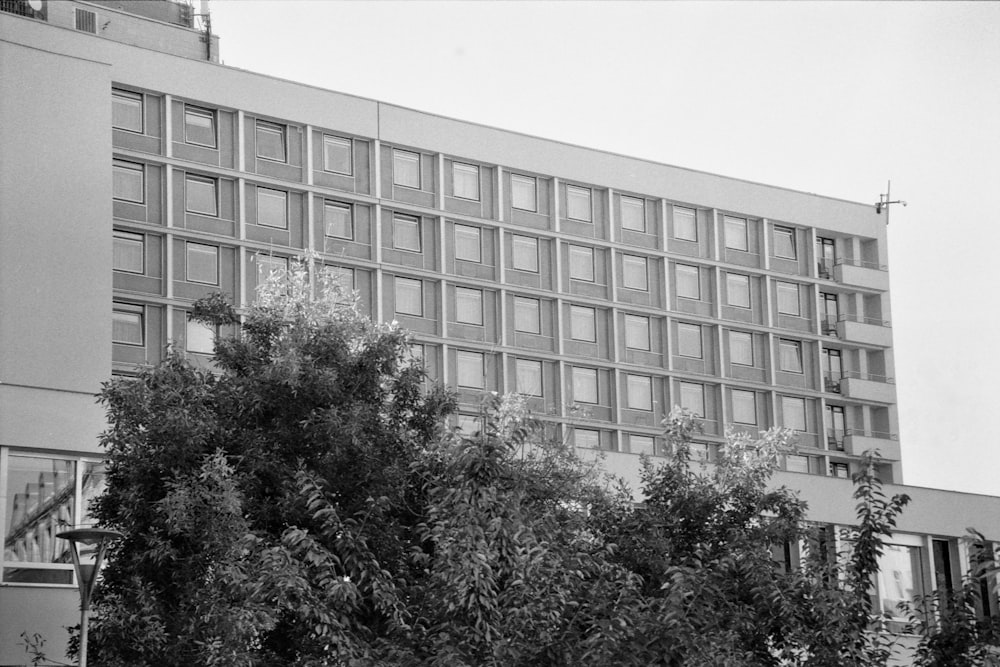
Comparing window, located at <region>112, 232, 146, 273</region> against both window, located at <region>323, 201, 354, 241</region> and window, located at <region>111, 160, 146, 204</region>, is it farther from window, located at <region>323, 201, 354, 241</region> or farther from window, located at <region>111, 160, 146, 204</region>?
window, located at <region>323, 201, 354, 241</region>

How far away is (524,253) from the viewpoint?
71.0 metres

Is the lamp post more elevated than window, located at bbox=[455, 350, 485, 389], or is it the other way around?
window, located at bbox=[455, 350, 485, 389]

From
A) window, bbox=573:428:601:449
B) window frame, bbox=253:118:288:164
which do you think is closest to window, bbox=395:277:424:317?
window frame, bbox=253:118:288:164

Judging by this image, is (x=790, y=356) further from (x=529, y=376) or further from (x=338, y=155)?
(x=338, y=155)

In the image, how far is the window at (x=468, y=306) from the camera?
68812mm

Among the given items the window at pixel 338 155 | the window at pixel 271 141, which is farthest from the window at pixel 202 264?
the window at pixel 338 155

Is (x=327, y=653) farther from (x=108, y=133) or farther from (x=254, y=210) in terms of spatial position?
(x=254, y=210)

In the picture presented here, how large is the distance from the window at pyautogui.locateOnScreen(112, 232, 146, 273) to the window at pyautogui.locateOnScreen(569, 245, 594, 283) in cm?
1942

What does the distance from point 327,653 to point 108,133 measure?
36.0 metres

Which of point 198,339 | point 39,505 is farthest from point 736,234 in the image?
point 39,505

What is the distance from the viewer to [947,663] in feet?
78.1

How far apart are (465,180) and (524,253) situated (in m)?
4.03

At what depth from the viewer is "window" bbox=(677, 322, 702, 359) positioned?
75.5m

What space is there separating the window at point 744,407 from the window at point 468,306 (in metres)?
13.8
